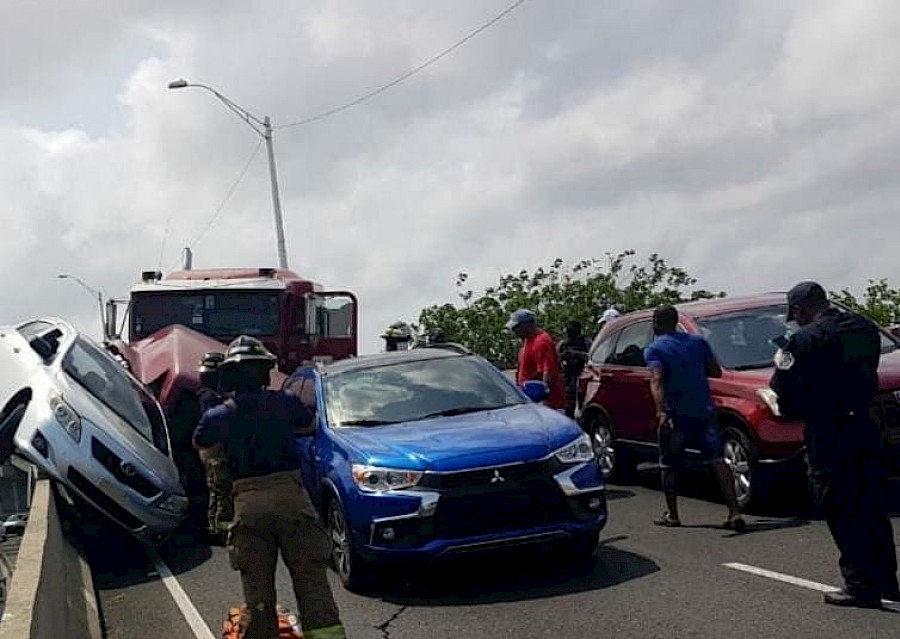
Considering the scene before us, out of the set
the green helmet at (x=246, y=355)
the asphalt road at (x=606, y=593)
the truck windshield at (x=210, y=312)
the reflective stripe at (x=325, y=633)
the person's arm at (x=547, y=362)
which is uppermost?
the truck windshield at (x=210, y=312)

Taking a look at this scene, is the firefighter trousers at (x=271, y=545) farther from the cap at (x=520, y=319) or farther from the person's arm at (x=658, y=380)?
the cap at (x=520, y=319)

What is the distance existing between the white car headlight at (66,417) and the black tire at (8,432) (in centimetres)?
25

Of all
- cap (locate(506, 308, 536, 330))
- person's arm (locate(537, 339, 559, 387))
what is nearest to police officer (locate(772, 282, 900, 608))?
person's arm (locate(537, 339, 559, 387))

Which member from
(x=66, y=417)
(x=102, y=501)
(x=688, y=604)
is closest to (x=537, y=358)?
(x=102, y=501)

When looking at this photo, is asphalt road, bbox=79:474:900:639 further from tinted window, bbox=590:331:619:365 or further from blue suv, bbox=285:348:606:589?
tinted window, bbox=590:331:619:365

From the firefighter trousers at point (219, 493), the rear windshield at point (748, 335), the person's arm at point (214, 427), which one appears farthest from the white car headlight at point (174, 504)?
the rear windshield at point (748, 335)

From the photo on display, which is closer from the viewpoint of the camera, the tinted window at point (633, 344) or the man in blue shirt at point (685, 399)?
the man in blue shirt at point (685, 399)

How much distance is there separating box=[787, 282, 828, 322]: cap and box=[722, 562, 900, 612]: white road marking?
1601 millimetres

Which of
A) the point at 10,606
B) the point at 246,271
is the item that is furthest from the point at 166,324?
the point at 10,606

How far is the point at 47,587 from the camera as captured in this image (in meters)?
6.27

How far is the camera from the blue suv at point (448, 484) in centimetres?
825

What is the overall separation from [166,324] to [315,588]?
38.1ft

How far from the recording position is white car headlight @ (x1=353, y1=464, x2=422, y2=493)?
8305 mm

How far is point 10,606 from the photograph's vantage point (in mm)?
5355
